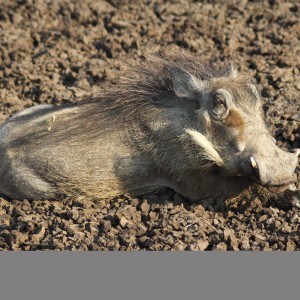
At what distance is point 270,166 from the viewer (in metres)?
5.16

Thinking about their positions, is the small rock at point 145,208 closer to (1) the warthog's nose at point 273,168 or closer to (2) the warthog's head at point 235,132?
(2) the warthog's head at point 235,132

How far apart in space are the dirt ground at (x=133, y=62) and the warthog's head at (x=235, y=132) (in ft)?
0.99

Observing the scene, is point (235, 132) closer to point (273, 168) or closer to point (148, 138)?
point (273, 168)

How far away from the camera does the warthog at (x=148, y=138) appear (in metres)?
5.43

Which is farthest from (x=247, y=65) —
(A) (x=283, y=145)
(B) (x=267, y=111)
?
(A) (x=283, y=145)

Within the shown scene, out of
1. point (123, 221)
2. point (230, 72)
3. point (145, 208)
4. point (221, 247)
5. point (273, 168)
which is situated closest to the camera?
point (221, 247)

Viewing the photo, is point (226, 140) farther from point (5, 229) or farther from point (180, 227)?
point (5, 229)

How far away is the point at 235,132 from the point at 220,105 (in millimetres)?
200

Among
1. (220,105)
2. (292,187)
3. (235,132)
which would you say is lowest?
(292,187)

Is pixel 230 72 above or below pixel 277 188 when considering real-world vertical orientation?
above

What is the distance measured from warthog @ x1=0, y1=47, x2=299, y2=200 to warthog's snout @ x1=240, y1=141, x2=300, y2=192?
31 mm

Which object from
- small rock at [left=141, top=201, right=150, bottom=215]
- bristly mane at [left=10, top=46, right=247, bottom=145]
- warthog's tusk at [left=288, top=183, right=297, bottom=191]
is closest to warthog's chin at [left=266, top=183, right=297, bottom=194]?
warthog's tusk at [left=288, top=183, right=297, bottom=191]

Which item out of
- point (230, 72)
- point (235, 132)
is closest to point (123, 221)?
point (235, 132)

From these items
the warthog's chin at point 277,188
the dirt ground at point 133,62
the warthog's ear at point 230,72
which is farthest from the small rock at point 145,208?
the warthog's ear at point 230,72
